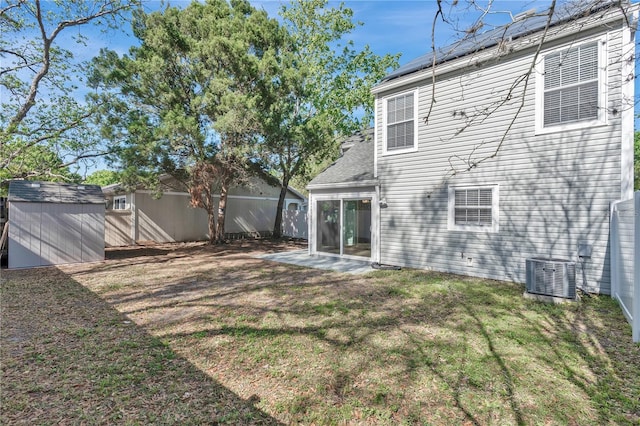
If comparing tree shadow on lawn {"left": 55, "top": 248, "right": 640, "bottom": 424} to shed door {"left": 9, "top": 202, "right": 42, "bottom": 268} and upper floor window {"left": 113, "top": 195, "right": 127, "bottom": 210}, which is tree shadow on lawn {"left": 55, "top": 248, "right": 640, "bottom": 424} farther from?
upper floor window {"left": 113, "top": 195, "right": 127, "bottom": 210}

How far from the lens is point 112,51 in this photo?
10938 mm

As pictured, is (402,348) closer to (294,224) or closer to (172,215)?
(172,215)

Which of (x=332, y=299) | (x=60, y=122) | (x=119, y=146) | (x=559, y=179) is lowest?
(x=332, y=299)

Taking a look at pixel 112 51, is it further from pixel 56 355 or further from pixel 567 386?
pixel 567 386

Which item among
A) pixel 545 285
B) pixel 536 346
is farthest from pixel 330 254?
pixel 536 346

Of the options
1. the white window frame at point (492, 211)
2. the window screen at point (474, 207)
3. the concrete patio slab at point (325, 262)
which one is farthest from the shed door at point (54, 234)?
the window screen at point (474, 207)

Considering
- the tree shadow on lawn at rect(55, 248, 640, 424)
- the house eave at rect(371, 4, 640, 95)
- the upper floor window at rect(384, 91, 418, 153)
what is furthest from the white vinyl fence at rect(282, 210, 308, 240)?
the tree shadow on lawn at rect(55, 248, 640, 424)

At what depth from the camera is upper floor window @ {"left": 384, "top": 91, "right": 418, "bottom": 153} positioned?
8445 mm

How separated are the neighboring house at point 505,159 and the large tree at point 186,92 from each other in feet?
15.8

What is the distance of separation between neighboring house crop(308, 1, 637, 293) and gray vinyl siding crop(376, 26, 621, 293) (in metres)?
0.02

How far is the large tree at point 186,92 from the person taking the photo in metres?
10.6

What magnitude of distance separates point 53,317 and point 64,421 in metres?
3.05

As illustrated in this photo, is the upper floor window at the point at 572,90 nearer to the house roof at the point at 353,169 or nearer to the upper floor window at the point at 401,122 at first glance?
the upper floor window at the point at 401,122

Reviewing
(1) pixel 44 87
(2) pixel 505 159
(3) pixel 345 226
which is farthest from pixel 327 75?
(2) pixel 505 159
